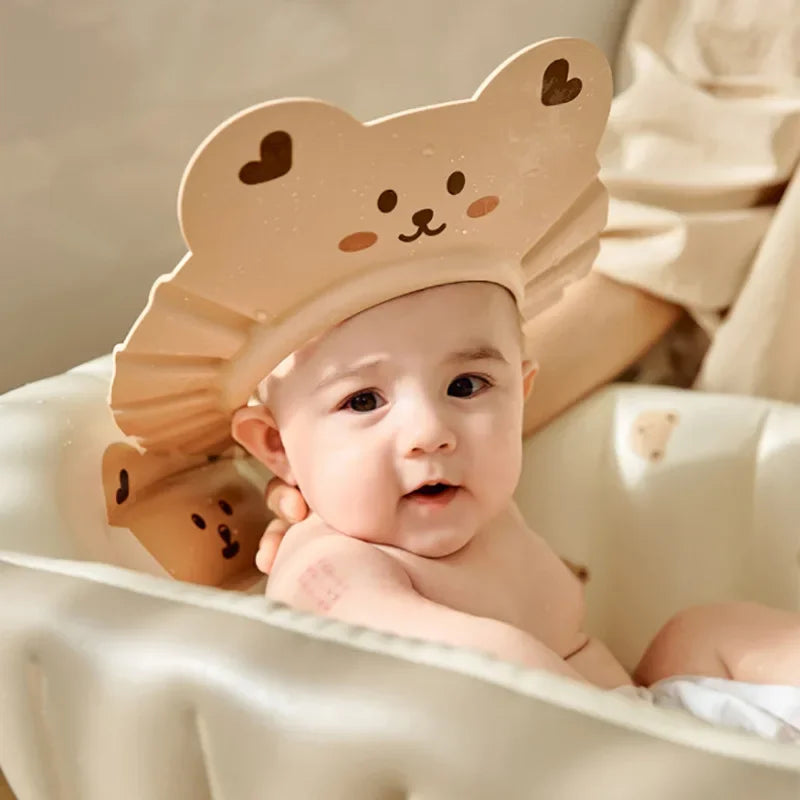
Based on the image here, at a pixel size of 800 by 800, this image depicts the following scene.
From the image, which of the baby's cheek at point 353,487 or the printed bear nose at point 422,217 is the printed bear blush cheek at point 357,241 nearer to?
the printed bear nose at point 422,217

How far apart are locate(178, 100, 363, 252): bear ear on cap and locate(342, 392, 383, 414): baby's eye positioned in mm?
159

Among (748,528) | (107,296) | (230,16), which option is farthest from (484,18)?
(748,528)

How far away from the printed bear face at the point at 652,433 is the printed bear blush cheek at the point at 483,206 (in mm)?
380

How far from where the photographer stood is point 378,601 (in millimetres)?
628

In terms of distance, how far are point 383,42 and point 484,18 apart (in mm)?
163

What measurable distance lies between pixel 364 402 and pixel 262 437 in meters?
0.10

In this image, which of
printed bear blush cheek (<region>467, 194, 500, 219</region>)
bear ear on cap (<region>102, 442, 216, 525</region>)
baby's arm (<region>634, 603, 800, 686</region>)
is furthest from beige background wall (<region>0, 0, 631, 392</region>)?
baby's arm (<region>634, 603, 800, 686</region>)

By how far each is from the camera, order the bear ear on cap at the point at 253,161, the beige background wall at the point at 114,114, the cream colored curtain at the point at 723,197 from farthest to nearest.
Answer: the cream colored curtain at the point at 723,197 < the beige background wall at the point at 114,114 < the bear ear on cap at the point at 253,161

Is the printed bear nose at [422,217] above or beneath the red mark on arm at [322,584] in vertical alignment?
above

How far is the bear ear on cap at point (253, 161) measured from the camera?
1.79 ft

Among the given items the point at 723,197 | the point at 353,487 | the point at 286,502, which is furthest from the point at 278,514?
the point at 723,197

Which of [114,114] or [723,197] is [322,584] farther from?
[723,197]

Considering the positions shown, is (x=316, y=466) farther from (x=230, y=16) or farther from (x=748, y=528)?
(x=230, y=16)

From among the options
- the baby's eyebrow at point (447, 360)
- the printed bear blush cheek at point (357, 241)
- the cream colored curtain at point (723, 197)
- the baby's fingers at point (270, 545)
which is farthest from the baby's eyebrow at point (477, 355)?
the cream colored curtain at point (723, 197)
